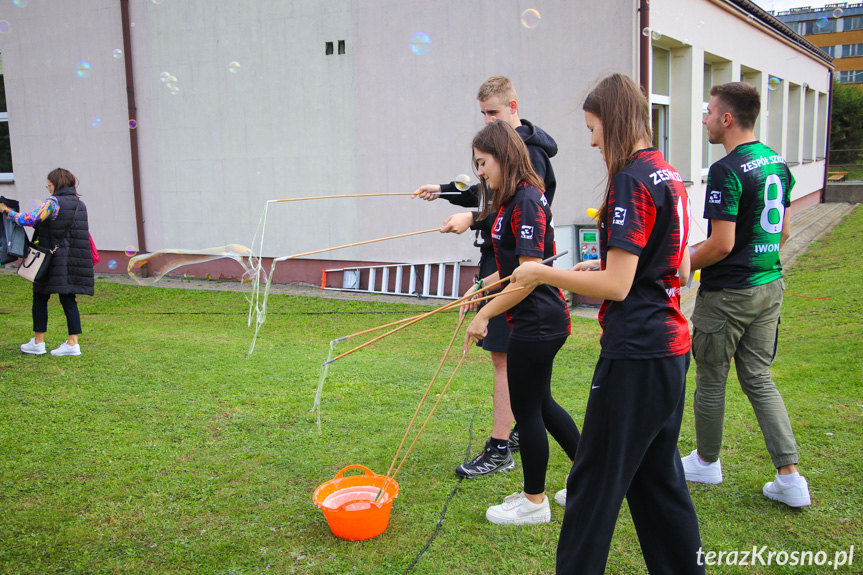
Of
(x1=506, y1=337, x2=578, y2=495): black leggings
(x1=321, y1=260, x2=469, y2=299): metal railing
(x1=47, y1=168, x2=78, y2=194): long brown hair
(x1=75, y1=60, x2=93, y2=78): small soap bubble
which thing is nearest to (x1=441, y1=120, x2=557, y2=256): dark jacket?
(x1=506, y1=337, x2=578, y2=495): black leggings

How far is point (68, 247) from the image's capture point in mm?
5996

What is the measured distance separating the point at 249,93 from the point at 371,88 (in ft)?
7.11

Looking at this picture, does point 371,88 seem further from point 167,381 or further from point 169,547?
point 169,547

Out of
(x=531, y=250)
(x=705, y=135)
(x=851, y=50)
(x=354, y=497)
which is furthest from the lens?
(x=851, y=50)

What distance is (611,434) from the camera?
200cm

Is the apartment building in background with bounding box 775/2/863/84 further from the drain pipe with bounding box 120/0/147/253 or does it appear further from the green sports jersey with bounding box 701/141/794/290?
the green sports jersey with bounding box 701/141/794/290

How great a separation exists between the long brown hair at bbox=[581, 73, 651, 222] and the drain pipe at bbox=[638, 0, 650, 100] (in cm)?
637

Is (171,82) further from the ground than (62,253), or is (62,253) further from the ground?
(171,82)

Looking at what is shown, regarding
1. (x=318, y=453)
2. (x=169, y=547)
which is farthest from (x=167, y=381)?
(x=169, y=547)

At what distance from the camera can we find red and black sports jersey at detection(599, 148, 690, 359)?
195 centimetres

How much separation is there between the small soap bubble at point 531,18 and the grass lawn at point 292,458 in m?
4.09

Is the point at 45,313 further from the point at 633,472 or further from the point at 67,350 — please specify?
the point at 633,472

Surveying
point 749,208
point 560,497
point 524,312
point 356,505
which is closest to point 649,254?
point 524,312

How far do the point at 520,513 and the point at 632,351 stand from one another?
1.24 m
